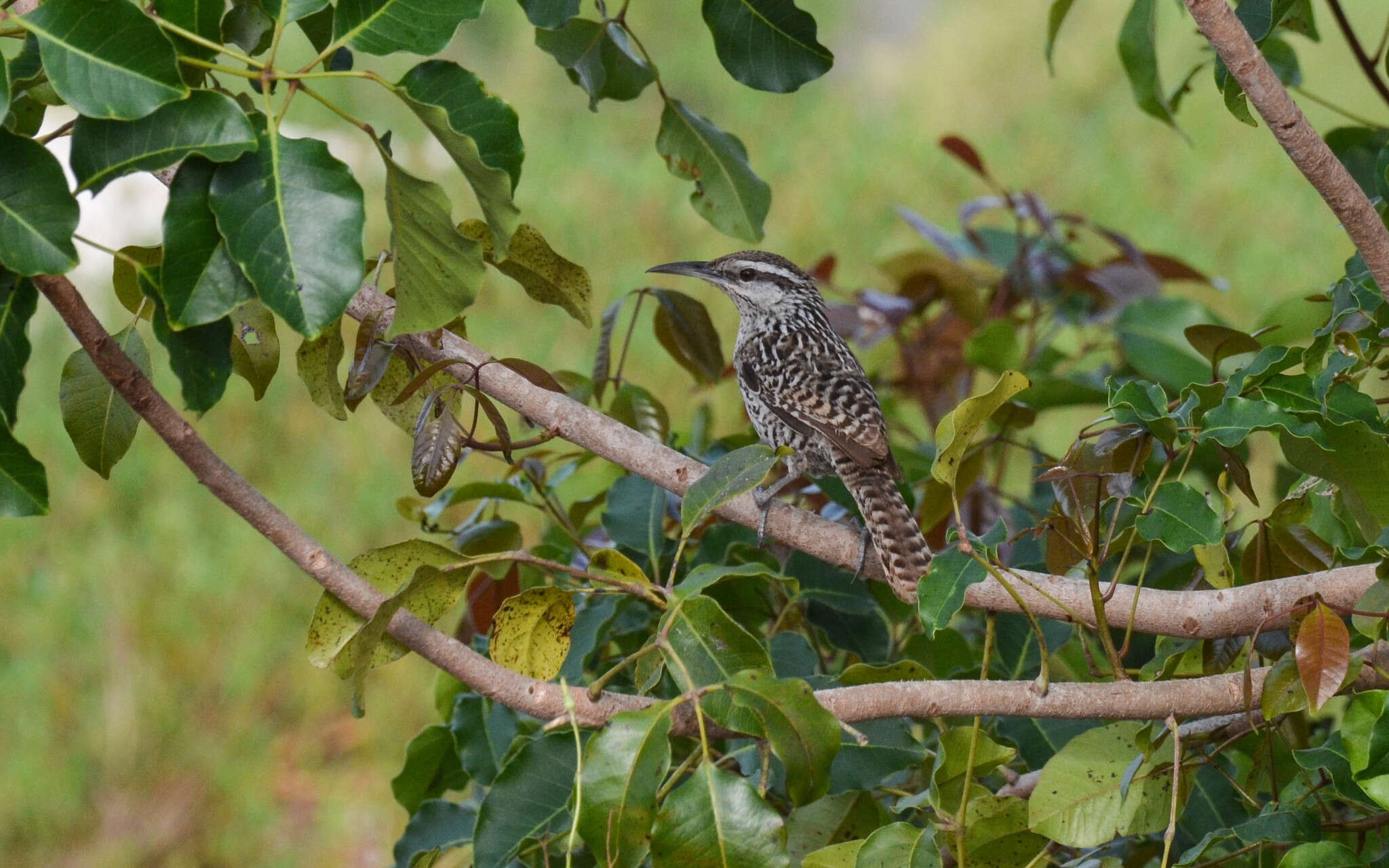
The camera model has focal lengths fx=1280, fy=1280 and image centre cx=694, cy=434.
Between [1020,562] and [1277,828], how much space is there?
34.3 inches

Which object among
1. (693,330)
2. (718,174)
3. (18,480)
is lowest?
(18,480)

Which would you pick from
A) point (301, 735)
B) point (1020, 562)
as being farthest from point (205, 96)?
point (301, 735)

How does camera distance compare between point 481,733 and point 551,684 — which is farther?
point 481,733

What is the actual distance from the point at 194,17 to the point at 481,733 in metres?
1.32

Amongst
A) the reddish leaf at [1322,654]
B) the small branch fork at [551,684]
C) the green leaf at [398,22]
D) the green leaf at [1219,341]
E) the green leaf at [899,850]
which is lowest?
the green leaf at [899,850]

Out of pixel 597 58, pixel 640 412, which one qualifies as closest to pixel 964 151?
pixel 640 412

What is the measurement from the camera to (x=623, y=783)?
53.8 inches

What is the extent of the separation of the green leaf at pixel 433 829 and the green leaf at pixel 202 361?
0.92 m

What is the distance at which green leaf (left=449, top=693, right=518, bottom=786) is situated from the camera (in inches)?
86.4

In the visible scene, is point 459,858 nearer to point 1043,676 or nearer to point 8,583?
point 1043,676

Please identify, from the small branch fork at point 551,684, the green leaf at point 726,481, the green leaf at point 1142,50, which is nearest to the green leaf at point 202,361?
the small branch fork at point 551,684

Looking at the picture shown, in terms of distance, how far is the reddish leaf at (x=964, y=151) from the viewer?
3.45 m

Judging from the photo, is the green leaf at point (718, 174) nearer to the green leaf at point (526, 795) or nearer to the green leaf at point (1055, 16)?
the green leaf at point (1055, 16)

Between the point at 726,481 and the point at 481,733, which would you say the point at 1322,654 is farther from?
the point at 481,733
